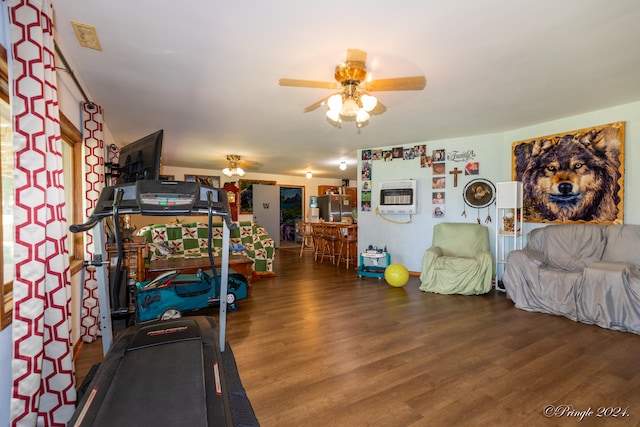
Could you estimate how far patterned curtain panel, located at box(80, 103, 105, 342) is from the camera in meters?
2.73

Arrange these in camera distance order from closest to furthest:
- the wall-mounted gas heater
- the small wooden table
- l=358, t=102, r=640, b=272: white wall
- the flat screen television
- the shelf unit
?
1. the flat screen television
2. l=358, t=102, r=640, b=272: white wall
3. the small wooden table
4. the shelf unit
5. the wall-mounted gas heater

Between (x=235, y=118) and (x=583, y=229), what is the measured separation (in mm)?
4328

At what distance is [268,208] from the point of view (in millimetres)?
9148

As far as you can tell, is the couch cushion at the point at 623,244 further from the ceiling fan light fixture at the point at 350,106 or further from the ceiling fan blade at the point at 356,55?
the ceiling fan blade at the point at 356,55

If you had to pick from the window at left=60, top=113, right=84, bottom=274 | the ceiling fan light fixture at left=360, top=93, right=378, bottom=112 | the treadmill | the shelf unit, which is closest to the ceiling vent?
the window at left=60, top=113, right=84, bottom=274

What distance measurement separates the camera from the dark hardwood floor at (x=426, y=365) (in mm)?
1733

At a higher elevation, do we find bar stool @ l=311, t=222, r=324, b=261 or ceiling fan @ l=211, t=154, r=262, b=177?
ceiling fan @ l=211, t=154, r=262, b=177

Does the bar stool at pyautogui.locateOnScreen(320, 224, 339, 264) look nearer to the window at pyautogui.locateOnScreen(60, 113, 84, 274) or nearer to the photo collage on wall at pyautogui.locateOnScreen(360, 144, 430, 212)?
the photo collage on wall at pyautogui.locateOnScreen(360, 144, 430, 212)

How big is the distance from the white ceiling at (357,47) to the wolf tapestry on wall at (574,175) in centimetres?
37

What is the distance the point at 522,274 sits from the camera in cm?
351

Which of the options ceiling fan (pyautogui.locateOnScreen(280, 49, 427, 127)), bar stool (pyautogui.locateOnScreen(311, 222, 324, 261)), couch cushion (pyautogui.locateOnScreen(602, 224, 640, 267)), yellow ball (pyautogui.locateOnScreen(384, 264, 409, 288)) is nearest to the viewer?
ceiling fan (pyautogui.locateOnScreen(280, 49, 427, 127))

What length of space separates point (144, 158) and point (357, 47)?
62.9 inches

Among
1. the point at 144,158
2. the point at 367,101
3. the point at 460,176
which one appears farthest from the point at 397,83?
the point at 460,176

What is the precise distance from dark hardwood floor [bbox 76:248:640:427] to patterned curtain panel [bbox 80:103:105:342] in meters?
0.33
